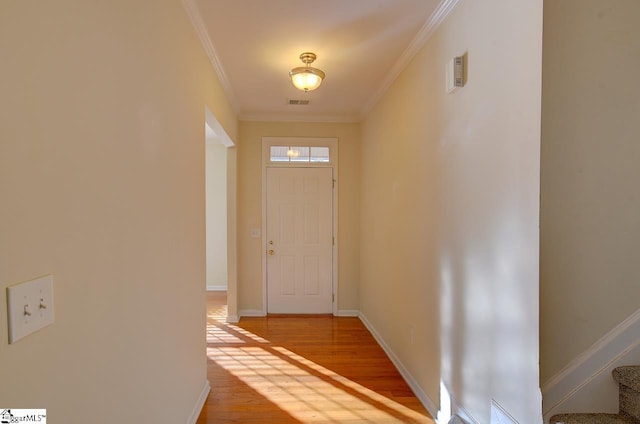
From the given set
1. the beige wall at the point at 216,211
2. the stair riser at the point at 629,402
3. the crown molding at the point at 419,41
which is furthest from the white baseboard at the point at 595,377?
the beige wall at the point at 216,211

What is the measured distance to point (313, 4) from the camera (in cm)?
195

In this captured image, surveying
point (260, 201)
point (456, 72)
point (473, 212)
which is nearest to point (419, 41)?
point (456, 72)

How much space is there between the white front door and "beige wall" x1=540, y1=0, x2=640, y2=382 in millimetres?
3167

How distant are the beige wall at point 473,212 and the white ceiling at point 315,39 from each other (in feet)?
0.70

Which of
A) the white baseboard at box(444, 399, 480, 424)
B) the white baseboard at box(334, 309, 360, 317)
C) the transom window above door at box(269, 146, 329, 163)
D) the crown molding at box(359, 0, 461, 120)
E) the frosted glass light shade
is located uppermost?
the crown molding at box(359, 0, 461, 120)

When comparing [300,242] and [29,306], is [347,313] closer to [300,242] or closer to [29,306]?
[300,242]

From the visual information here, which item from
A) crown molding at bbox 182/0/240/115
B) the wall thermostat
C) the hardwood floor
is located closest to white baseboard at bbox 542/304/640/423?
the hardwood floor

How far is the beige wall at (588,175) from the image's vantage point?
128cm

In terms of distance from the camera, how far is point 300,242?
4367mm

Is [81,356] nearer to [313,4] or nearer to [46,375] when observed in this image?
[46,375]

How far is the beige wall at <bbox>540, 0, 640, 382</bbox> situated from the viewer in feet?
4.21

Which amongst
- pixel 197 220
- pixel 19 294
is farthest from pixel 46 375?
pixel 197 220

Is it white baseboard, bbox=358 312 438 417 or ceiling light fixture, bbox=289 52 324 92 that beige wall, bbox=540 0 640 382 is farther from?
ceiling light fixture, bbox=289 52 324 92

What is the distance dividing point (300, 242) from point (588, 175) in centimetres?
339
